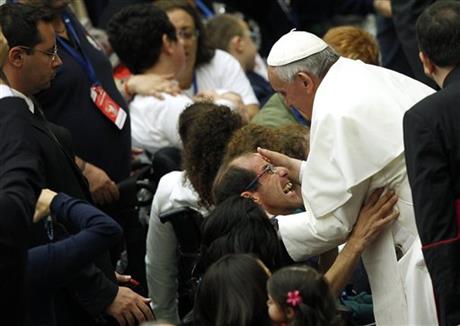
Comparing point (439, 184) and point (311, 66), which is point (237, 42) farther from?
point (439, 184)

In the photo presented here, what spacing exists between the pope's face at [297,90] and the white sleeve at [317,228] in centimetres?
41

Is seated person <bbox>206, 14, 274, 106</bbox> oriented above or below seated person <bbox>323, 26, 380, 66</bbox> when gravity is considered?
below

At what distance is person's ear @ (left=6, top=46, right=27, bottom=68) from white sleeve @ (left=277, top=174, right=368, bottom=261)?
3.84 feet

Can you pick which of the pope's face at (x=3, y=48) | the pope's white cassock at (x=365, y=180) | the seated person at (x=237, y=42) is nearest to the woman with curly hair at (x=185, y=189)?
the pope's white cassock at (x=365, y=180)

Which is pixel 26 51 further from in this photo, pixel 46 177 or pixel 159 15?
pixel 159 15

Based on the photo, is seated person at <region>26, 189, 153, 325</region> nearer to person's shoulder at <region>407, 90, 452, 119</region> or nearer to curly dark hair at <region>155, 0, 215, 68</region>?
person's shoulder at <region>407, 90, 452, 119</region>

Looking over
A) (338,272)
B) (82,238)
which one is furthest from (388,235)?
(82,238)

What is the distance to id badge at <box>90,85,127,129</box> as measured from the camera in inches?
238

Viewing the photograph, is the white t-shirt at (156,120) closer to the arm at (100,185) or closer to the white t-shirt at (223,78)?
the arm at (100,185)

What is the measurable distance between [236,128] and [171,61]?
1389 mm

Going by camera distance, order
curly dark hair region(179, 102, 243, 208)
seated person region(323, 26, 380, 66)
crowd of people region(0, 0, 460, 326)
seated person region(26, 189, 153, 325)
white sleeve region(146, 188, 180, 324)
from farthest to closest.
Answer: seated person region(323, 26, 380, 66), white sleeve region(146, 188, 180, 324), curly dark hair region(179, 102, 243, 208), seated person region(26, 189, 153, 325), crowd of people region(0, 0, 460, 326)

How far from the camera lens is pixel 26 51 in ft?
15.6

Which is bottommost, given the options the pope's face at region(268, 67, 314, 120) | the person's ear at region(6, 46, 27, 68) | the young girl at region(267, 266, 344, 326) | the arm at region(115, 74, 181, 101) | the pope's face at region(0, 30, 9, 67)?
the arm at region(115, 74, 181, 101)

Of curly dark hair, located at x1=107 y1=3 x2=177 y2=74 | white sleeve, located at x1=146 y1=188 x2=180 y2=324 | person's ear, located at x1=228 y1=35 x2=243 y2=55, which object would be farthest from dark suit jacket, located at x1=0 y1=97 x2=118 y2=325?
person's ear, located at x1=228 y1=35 x2=243 y2=55
